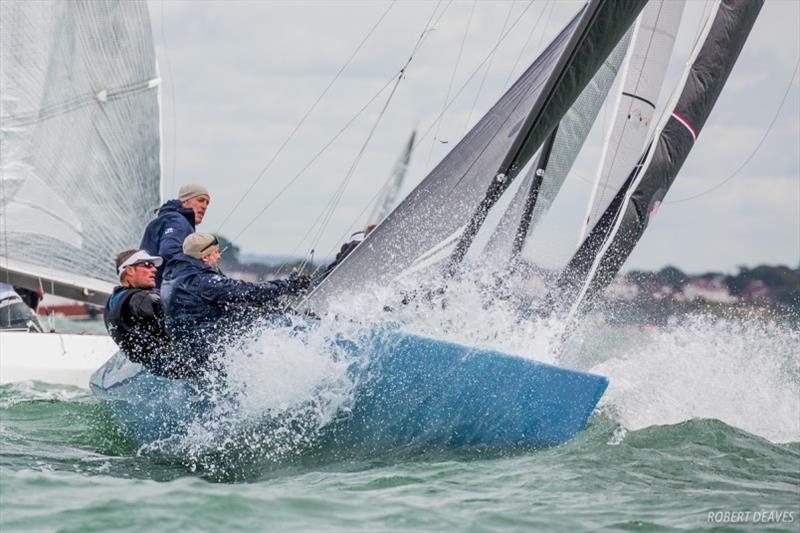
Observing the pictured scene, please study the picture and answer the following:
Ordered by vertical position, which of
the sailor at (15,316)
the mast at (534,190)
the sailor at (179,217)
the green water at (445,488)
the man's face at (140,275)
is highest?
the mast at (534,190)

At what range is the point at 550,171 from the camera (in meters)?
8.17

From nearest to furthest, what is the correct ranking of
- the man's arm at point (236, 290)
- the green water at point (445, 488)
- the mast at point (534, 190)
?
the green water at point (445, 488), the man's arm at point (236, 290), the mast at point (534, 190)

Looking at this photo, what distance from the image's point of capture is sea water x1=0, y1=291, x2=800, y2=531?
4.11 m

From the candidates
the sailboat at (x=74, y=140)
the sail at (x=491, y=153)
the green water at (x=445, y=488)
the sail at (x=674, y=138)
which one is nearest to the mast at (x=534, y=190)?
the sail at (x=674, y=138)

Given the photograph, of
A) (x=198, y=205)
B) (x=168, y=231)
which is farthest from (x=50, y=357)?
(x=168, y=231)

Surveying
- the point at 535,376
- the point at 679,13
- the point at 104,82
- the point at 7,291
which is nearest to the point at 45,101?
the point at 104,82

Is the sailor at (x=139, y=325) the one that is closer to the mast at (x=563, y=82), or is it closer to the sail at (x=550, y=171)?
the mast at (x=563, y=82)

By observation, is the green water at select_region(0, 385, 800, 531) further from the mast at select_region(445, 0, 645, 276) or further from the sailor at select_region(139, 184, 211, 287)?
the mast at select_region(445, 0, 645, 276)

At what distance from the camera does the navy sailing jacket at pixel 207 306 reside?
17.5 feet

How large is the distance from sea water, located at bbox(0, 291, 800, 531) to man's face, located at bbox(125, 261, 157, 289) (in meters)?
0.80

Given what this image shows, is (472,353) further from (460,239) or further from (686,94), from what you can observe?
(686,94)

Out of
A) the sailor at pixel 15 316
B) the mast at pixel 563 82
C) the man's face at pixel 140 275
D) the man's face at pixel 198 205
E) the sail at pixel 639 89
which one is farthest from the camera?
the sailor at pixel 15 316

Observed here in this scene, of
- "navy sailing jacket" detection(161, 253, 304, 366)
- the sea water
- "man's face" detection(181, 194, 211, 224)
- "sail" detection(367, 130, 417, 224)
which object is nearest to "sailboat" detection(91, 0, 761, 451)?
the sea water

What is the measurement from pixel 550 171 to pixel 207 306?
136 inches
